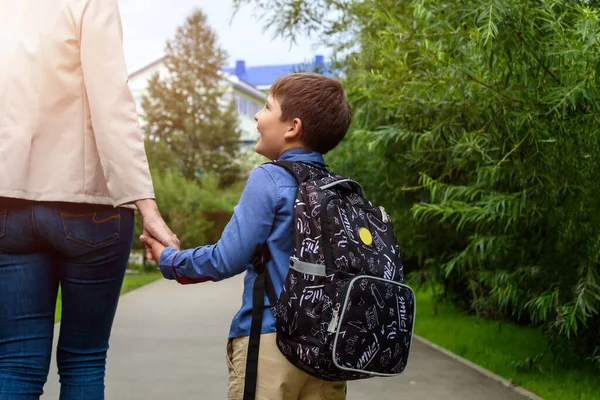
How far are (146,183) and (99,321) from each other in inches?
17.8

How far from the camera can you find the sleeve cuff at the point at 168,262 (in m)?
2.96

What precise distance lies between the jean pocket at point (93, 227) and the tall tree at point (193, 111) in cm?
4873

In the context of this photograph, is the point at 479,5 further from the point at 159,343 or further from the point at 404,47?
the point at 159,343

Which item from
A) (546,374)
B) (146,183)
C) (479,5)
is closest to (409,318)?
(146,183)

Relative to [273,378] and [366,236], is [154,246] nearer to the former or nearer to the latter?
[273,378]

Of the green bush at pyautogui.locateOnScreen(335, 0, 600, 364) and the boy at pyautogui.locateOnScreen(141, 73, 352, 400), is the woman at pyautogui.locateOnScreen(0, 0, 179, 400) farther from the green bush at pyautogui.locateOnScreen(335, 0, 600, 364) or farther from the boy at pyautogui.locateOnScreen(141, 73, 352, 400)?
the green bush at pyautogui.locateOnScreen(335, 0, 600, 364)

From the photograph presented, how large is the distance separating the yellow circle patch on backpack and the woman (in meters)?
0.59

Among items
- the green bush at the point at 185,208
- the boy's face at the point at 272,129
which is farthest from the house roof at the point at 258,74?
the boy's face at the point at 272,129

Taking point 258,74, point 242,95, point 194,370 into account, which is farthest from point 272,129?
point 258,74

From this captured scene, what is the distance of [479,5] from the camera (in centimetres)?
557

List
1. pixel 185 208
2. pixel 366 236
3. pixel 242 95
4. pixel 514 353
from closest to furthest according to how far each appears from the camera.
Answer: pixel 366 236
pixel 514 353
pixel 185 208
pixel 242 95

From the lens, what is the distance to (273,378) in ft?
9.36

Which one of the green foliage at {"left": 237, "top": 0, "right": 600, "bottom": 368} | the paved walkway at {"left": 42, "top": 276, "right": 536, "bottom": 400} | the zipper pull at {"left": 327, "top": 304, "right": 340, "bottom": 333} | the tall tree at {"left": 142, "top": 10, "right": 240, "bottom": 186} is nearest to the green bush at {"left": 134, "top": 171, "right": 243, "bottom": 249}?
the paved walkway at {"left": 42, "top": 276, "right": 536, "bottom": 400}

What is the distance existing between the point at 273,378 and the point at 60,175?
870 mm
